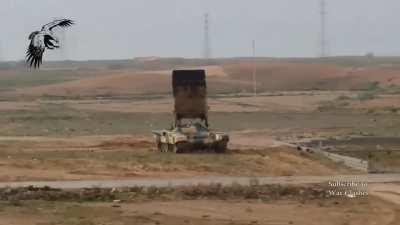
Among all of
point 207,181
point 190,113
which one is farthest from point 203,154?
point 207,181

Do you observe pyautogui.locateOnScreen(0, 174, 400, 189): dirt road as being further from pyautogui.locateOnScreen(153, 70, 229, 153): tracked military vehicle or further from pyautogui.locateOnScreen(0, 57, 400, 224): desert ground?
pyautogui.locateOnScreen(153, 70, 229, 153): tracked military vehicle

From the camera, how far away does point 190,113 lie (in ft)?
122

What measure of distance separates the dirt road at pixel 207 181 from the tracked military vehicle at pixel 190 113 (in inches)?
349

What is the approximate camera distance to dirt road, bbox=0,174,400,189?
24.5m

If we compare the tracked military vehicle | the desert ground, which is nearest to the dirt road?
the desert ground

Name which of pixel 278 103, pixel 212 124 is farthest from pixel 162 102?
pixel 212 124

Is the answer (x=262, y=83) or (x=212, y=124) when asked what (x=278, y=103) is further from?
(x=262, y=83)

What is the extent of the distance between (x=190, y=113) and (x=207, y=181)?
12.1 metres

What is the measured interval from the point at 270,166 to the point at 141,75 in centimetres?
9827

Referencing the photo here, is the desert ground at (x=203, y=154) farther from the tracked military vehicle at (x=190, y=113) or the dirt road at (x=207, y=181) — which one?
the dirt road at (x=207, y=181)

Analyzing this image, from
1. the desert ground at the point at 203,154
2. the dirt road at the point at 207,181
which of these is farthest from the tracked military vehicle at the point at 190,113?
the dirt road at the point at 207,181

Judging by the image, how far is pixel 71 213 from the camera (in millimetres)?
18953

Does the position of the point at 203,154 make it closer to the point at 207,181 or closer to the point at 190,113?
the point at 190,113

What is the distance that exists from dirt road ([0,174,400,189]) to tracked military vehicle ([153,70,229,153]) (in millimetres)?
8861
